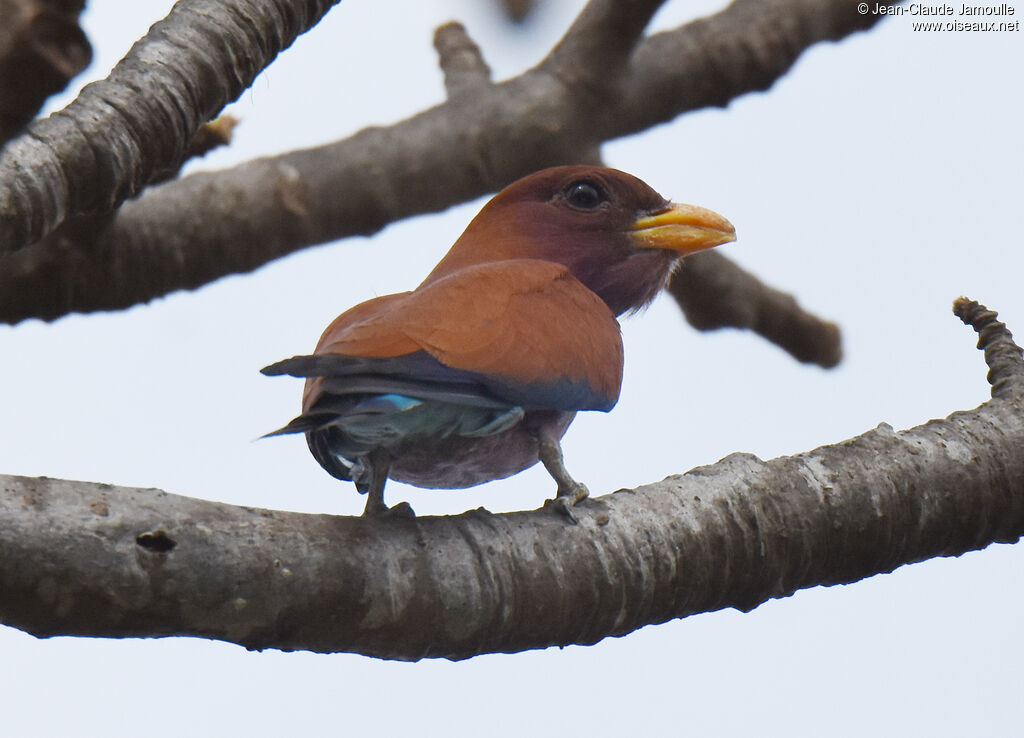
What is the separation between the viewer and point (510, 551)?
245 centimetres

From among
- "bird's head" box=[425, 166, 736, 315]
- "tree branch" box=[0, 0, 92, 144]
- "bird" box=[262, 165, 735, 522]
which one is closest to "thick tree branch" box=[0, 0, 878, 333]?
"bird's head" box=[425, 166, 736, 315]

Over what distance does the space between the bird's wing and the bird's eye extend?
0.61 m

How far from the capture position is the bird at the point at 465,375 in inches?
93.2

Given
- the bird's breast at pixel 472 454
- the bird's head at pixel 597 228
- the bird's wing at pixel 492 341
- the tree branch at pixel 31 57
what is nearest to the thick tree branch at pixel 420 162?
the bird's head at pixel 597 228

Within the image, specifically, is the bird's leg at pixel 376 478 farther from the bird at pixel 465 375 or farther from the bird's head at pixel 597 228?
the bird's head at pixel 597 228

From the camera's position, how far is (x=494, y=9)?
3.57 m

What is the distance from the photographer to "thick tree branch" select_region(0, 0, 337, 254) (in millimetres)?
2707

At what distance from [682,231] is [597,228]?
9.7 inches

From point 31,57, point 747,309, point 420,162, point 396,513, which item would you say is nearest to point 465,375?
point 396,513

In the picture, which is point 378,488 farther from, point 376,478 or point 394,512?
point 394,512

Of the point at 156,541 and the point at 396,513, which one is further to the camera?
the point at 396,513

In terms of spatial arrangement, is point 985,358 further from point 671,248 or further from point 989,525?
point 671,248

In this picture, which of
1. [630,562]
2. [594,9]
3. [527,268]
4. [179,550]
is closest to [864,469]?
[630,562]

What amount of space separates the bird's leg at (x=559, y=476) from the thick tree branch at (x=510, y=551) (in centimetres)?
3
